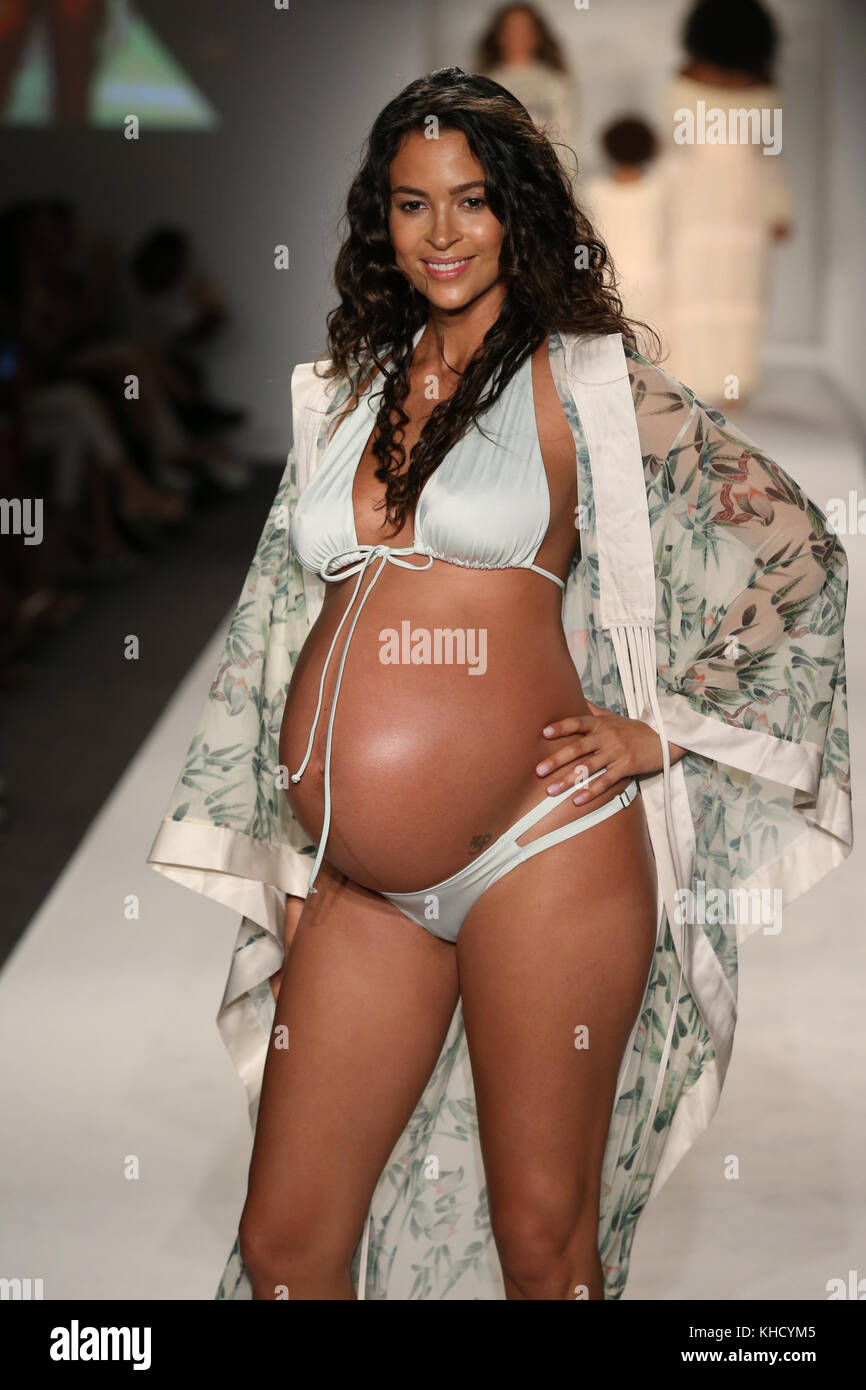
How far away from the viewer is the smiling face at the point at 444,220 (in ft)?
4.95

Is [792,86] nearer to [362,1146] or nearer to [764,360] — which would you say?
[764,360]

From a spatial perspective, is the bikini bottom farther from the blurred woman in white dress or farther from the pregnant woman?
the blurred woman in white dress

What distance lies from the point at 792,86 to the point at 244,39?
10.0 feet

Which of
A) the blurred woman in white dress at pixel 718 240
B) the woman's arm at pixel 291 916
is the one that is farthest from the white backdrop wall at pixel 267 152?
the woman's arm at pixel 291 916

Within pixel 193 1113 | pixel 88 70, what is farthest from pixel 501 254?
pixel 88 70

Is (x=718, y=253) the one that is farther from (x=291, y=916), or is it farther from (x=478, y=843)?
(x=478, y=843)

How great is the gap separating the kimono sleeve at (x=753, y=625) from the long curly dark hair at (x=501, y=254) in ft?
0.53

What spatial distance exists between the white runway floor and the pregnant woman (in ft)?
1.58

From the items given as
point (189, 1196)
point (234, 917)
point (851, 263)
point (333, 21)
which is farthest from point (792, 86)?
point (189, 1196)

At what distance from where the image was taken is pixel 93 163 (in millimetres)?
8320

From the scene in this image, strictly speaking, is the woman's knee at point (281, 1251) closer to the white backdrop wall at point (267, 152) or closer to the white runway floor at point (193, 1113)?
the white runway floor at point (193, 1113)

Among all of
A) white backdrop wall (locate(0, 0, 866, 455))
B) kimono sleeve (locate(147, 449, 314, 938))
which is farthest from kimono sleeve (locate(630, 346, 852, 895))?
white backdrop wall (locate(0, 0, 866, 455))

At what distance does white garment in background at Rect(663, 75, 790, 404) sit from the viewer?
25.8ft

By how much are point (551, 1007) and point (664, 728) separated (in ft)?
0.97
